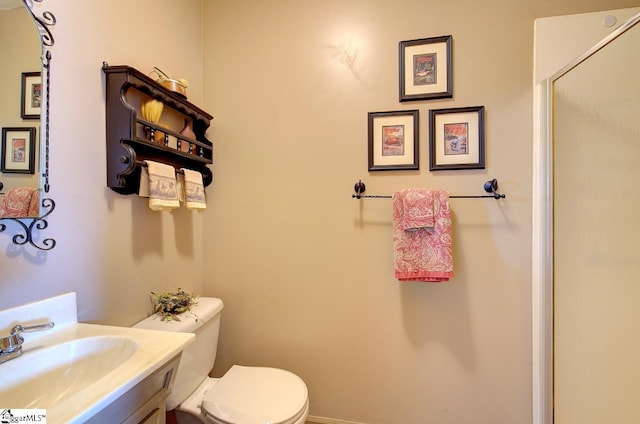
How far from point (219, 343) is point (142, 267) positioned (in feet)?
2.35

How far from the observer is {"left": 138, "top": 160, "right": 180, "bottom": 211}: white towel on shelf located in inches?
43.5

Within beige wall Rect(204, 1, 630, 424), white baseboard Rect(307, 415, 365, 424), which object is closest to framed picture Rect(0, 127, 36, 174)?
beige wall Rect(204, 1, 630, 424)

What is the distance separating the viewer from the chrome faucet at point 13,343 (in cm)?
70

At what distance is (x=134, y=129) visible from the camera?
1.07 metres

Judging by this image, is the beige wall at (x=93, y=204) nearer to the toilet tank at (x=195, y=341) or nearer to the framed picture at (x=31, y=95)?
the framed picture at (x=31, y=95)

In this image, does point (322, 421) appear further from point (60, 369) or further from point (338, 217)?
point (60, 369)

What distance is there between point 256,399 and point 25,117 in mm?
1273

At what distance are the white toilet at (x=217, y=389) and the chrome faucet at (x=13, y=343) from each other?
0.42 meters

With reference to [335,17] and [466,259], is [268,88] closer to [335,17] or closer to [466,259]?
[335,17]

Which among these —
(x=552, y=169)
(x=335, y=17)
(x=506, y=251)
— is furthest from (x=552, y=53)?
(x=335, y=17)

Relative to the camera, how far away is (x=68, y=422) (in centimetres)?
50

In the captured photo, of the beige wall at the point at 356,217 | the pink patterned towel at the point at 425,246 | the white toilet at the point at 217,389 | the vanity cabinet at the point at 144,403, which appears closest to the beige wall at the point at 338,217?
the beige wall at the point at 356,217

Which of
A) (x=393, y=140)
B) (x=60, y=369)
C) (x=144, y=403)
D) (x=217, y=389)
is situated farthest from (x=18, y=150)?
(x=393, y=140)

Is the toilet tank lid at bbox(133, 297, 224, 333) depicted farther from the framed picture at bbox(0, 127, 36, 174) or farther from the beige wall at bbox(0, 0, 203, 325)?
the framed picture at bbox(0, 127, 36, 174)
